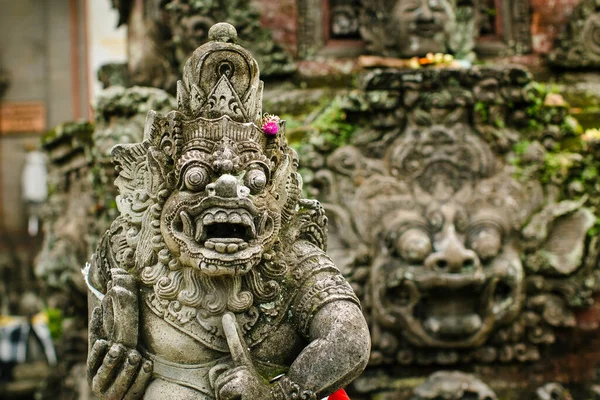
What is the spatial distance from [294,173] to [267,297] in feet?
2.02

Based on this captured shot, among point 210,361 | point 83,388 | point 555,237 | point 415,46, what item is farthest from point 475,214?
point 83,388

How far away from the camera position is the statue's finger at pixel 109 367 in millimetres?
4020

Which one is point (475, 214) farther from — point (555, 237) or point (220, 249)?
point (220, 249)

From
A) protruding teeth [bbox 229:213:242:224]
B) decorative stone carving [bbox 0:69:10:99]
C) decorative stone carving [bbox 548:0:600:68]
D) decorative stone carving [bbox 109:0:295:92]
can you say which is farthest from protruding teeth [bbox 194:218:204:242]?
decorative stone carving [bbox 0:69:10:99]

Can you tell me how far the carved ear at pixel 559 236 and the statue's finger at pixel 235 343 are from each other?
371 cm

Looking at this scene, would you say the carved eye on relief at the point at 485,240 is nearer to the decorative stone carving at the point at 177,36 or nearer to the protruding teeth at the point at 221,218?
the decorative stone carving at the point at 177,36

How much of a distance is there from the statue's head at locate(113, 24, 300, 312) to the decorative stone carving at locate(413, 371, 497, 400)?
2.95 meters

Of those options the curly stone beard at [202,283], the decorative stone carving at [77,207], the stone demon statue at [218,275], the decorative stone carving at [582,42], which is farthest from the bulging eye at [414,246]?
the curly stone beard at [202,283]

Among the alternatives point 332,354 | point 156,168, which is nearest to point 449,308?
point 332,354

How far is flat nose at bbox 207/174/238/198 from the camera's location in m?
3.91

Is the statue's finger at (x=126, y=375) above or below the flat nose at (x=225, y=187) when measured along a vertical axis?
below

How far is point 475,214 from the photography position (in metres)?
6.98

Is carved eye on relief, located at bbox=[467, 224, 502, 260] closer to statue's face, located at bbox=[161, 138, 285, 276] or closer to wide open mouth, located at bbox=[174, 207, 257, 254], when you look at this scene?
statue's face, located at bbox=[161, 138, 285, 276]

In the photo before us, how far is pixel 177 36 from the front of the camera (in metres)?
7.86
